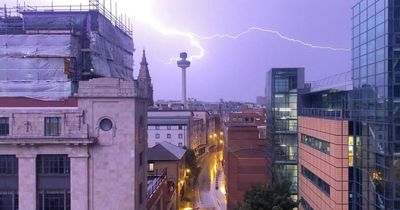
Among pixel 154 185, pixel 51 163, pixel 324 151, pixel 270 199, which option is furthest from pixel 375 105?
pixel 154 185

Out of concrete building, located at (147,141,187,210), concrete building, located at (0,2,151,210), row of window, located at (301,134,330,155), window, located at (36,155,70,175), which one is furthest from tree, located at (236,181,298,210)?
concrete building, located at (147,141,187,210)

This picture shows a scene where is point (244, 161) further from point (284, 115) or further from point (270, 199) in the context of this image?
point (270, 199)

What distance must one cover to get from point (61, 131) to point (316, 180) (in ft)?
70.3

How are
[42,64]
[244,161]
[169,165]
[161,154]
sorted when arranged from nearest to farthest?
[42,64] < [244,161] < [169,165] < [161,154]

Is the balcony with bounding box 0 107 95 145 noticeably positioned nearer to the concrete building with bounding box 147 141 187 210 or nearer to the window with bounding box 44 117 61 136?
the window with bounding box 44 117 61 136

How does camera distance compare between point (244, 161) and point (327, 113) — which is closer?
point (327, 113)

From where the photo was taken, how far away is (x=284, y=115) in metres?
52.9

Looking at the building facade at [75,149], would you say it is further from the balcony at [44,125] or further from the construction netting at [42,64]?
Result: the construction netting at [42,64]

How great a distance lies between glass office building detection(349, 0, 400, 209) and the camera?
28.3 metres

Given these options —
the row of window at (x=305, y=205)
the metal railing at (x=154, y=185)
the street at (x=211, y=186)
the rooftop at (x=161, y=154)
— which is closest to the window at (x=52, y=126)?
the metal railing at (x=154, y=185)

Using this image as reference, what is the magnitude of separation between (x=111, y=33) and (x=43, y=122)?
37.6 feet

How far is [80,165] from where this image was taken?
106ft

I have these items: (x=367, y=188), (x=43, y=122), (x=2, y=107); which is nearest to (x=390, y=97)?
(x=367, y=188)

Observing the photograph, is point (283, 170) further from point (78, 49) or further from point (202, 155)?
point (202, 155)
